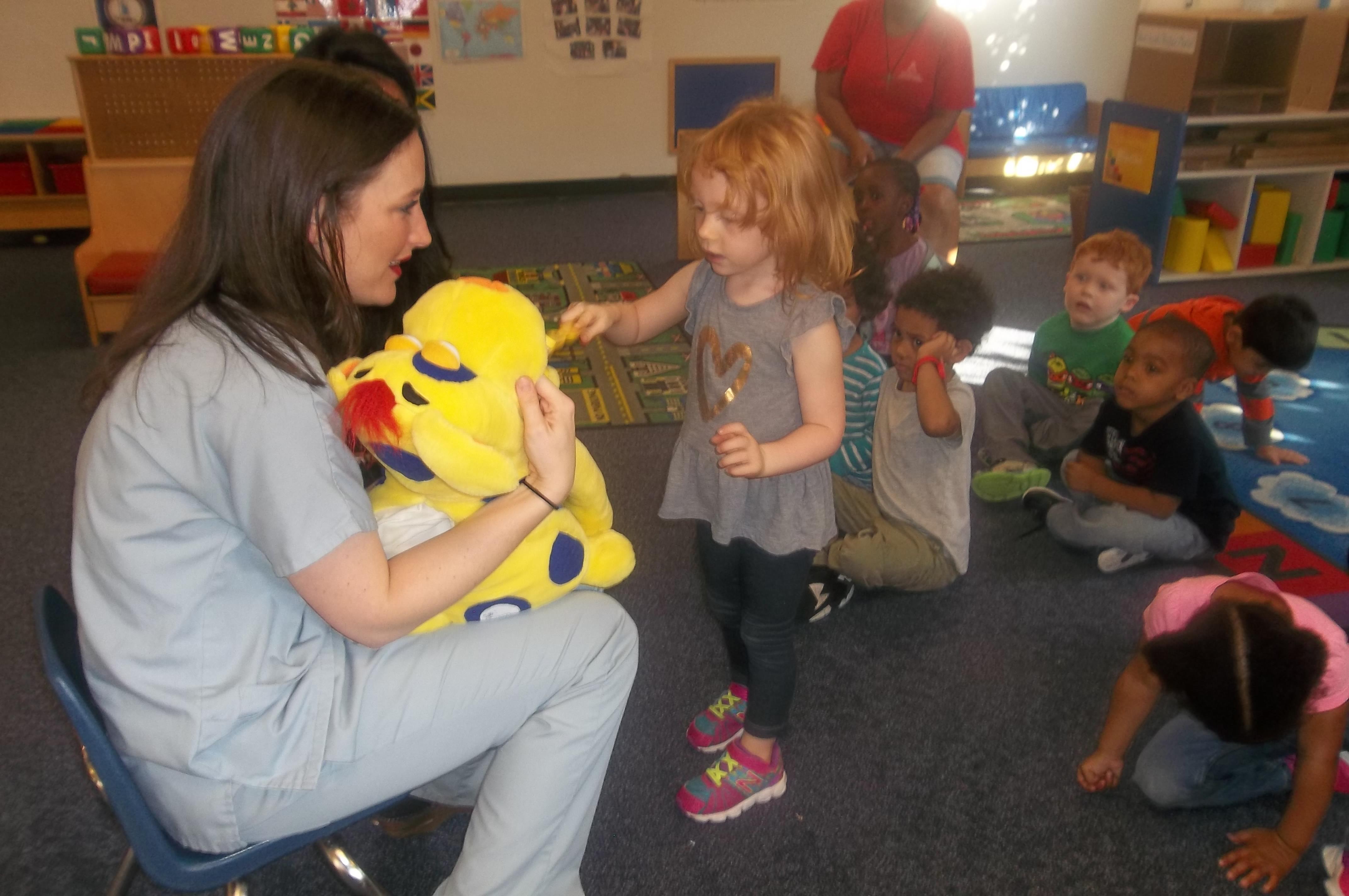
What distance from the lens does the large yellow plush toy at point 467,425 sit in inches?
42.5

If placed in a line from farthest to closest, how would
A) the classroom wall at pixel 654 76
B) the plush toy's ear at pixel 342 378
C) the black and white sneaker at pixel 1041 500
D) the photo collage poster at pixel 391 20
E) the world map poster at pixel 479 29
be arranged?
the classroom wall at pixel 654 76, the world map poster at pixel 479 29, the photo collage poster at pixel 391 20, the black and white sneaker at pixel 1041 500, the plush toy's ear at pixel 342 378

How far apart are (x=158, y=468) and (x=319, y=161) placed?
0.37 m

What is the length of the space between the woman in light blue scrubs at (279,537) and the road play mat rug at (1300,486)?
5.93 feet

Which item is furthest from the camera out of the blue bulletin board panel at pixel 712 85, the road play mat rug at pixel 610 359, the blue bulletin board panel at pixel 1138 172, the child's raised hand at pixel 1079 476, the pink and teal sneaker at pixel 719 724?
the blue bulletin board panel at pixel 712 85

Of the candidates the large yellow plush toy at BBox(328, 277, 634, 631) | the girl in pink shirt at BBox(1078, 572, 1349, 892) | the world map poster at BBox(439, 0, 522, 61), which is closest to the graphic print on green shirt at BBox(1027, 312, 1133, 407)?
the girl in pink shirt at BBox(1078, 572, 1349, 892)

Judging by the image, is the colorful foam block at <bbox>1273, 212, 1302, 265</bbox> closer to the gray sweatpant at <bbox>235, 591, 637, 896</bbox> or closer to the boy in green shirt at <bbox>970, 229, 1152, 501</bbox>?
the boy in green shirt at <bbox>970, 229, 1152, 501</bbox>

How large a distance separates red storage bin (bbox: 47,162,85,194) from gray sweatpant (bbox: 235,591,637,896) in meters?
4.63

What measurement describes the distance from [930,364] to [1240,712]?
92 centimetres

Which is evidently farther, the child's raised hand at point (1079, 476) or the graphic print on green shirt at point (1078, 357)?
the graphic print on green shirt at point (1078, 357)

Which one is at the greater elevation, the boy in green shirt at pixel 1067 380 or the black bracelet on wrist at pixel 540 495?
the black bracelet on wrist at pixel 540 495

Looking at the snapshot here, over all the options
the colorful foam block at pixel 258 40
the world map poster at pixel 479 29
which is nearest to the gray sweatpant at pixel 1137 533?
the colorful foam block at pixel 258 40

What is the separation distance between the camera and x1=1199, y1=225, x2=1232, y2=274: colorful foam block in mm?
4523

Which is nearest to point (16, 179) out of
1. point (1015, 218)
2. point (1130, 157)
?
point (1015, 218)

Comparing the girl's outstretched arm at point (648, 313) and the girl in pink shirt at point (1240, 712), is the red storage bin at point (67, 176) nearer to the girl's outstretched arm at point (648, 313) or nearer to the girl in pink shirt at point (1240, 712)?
the girl's outstretched arm at point (648, 313)
